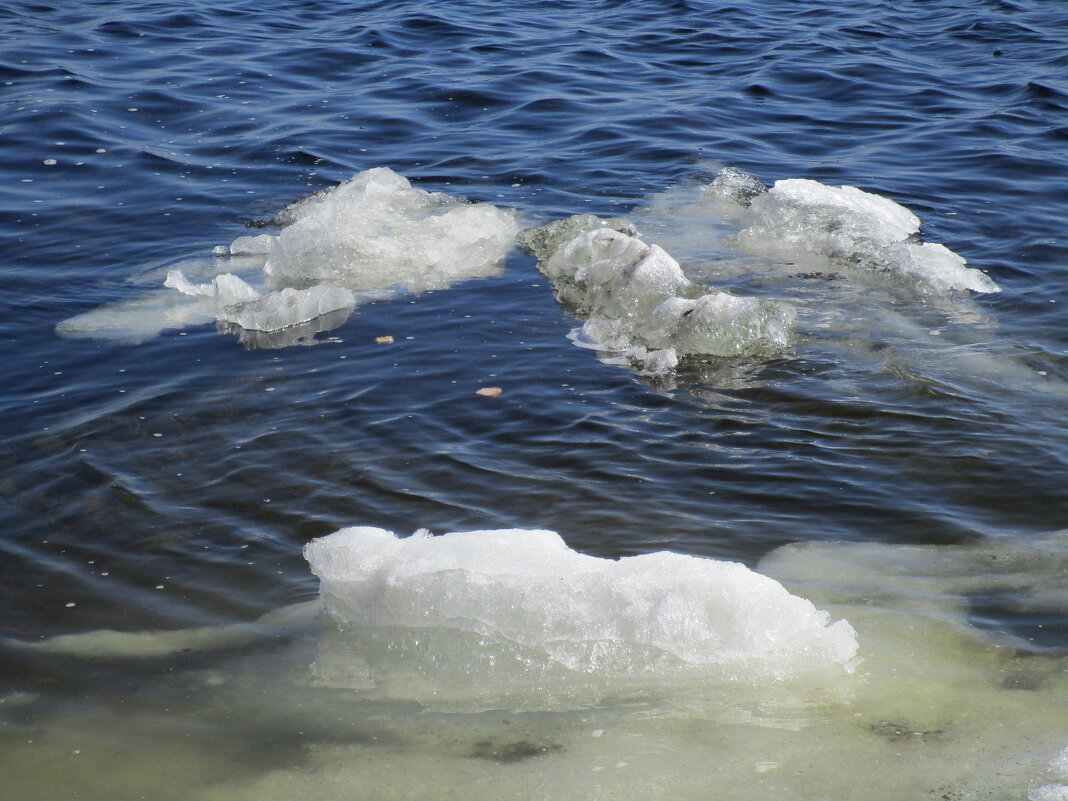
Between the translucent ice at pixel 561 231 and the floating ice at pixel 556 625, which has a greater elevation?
the translucent ice at pixel 561 231

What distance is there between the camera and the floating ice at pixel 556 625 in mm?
3381

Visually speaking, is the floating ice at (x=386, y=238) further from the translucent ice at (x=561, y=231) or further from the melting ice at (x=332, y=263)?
the translucent ice at (x=561, y=231)

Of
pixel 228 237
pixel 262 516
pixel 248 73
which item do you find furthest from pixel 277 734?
pixel 248 73

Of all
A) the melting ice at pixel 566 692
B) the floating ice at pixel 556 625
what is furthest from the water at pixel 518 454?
the floating ice at pixel 556 625

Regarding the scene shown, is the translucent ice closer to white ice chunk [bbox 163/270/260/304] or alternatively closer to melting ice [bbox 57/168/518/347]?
melting ice [bbox 57/168/518/347]

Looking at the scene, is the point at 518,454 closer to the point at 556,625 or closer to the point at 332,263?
the point at 556,625

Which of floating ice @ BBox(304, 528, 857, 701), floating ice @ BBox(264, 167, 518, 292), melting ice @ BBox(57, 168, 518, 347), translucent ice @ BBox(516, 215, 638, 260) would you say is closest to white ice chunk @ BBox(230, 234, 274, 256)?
melting ice @ BBox(57, 168, 518, 347)

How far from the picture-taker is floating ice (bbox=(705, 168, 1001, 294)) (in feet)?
23.2

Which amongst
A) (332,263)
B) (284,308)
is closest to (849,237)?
(332,263)

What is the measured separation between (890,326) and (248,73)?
9.16 metres

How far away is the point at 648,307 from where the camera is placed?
21.3ft

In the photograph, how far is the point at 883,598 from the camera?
388 cm

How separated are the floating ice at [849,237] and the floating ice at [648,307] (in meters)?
1.19

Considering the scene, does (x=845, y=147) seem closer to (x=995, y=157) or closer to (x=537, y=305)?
(x=995, y=157)
